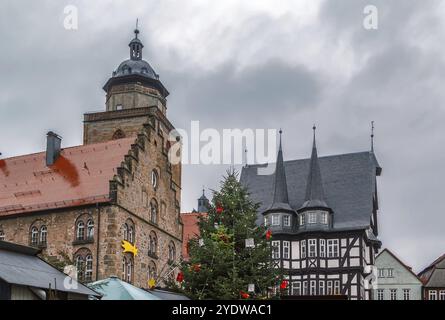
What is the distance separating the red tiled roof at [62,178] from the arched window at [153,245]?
506cm

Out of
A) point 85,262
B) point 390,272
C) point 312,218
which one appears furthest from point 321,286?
point 85,262

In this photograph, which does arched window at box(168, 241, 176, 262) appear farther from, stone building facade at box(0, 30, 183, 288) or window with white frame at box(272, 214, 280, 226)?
window with white frame at box(272, 214, 280, 226)

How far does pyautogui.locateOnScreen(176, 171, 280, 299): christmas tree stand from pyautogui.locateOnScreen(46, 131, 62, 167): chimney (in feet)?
52.4

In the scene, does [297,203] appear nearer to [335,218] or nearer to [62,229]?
[335,218]

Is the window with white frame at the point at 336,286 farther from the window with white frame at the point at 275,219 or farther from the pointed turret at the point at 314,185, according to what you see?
the pointed turret at the point at 314,185

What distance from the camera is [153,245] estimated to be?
44.1m

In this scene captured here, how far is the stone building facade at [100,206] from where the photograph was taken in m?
38.9

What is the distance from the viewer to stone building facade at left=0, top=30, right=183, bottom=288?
128ft

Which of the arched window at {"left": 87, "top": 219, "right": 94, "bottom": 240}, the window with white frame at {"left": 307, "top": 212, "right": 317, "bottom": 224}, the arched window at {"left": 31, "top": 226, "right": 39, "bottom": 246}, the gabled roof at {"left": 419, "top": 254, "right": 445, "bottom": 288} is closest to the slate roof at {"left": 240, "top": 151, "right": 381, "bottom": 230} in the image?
the window with white frame at {"left": 307, "top": 212, "right": 317, "bottom": 224}

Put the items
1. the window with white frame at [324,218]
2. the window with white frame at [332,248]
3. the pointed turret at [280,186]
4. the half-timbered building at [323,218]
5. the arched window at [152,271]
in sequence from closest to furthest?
1. the arched window at [152,271]
2. the half-timbered building at [323,218]
3. the window with white frame at [332,248]
4. the window with white frame at [324,218]
5. the pointed turret at [280,186]

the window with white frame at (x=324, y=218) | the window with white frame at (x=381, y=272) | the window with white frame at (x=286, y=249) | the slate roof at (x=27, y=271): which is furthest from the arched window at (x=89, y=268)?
the window with white frame at (x=381, y=272)

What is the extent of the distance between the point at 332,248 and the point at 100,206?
20442 millimetres

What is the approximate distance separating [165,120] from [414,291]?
23.9 meters
